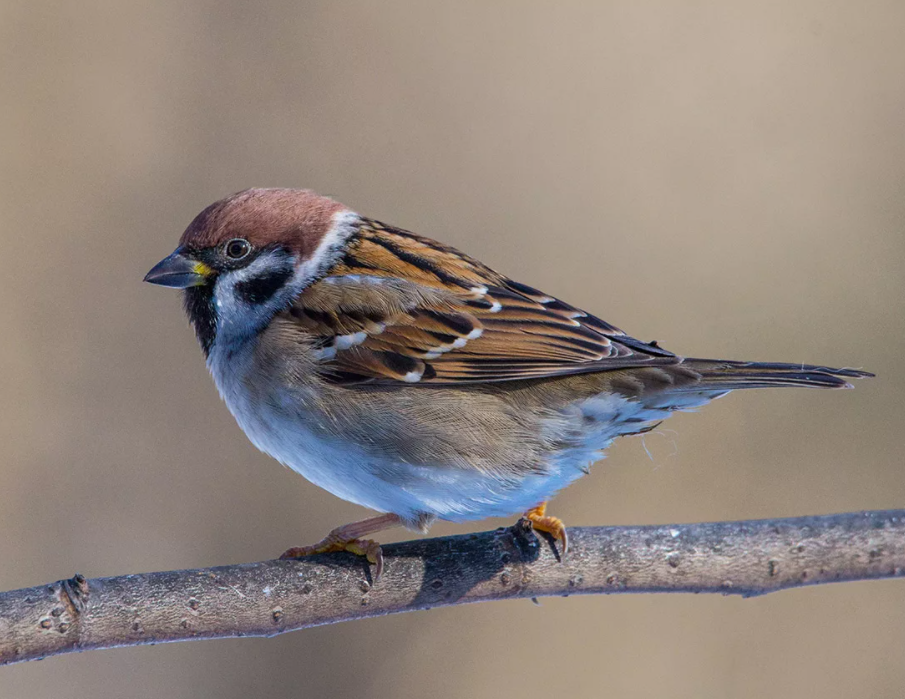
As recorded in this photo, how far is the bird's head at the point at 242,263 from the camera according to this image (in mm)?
3502

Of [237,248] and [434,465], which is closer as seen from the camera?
[434,465]

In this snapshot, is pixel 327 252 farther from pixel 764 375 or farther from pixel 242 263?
pixel 764 375

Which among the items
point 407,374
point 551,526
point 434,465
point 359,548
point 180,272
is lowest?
point 359,548

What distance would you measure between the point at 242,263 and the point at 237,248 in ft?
0.18

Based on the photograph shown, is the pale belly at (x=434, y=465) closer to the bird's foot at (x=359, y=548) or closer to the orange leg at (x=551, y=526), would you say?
the orange leg at (x=551, y=526)

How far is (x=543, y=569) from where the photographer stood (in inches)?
125

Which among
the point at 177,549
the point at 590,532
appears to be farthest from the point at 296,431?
the point at 177,549

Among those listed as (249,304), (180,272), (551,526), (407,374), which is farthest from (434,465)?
(180,272)

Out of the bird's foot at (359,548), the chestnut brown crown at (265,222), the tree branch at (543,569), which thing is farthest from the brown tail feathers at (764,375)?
the chestnut brown crown at (265,222)

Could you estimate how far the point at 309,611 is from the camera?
2.95 metres

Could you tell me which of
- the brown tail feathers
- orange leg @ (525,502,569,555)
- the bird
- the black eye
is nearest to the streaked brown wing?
the bird

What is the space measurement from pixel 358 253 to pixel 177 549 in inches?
83.5

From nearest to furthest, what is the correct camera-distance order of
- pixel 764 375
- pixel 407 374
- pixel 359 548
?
pixel 764 375 → pixel 359 548 → pixel 407 374

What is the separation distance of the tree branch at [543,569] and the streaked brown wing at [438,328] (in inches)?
21.3
